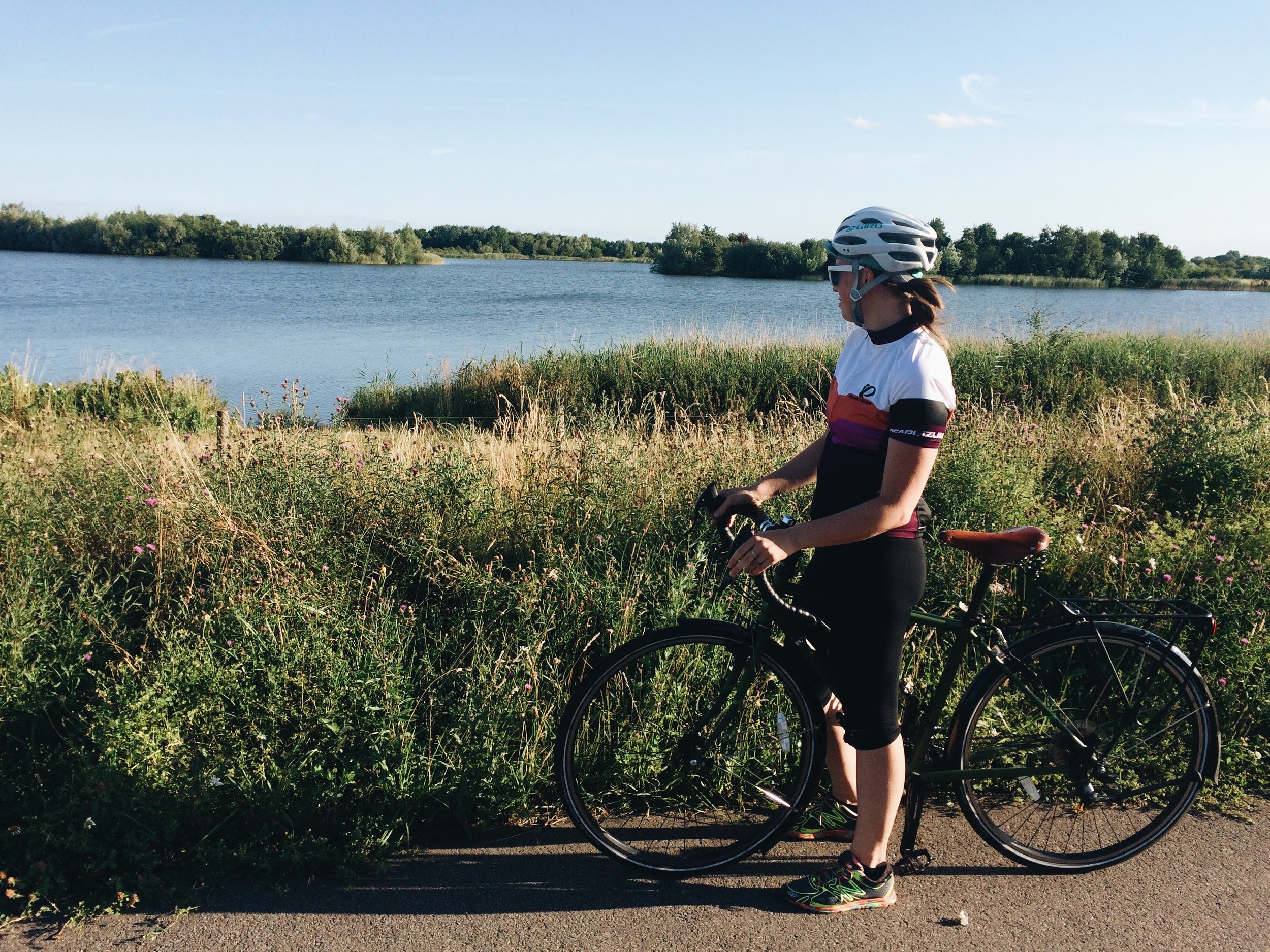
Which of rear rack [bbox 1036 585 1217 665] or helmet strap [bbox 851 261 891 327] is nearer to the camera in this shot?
helmet strap [bbox 851 261 891 327]

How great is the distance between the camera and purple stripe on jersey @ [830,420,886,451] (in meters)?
2.64

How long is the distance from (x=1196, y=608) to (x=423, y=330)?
30592 mm

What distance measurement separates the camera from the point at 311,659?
3.51 meters

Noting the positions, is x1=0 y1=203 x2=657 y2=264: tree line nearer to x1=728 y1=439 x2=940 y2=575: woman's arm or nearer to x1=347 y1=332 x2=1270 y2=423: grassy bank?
x1=347 y1=332 x2=1270 y2=423: grassy bank

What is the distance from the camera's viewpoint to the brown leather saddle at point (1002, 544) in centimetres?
284

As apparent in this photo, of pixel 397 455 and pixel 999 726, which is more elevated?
pixel 397 455

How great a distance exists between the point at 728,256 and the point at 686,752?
81.3m

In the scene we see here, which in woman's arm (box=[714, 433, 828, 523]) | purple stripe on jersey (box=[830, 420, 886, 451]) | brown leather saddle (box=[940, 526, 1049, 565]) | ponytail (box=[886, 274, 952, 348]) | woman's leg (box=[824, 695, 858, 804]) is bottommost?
woman's leg (box=[824, 695, 858, 804])

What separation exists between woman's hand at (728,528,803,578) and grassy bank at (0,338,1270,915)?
136cm

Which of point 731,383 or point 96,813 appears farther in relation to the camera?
point 731,383

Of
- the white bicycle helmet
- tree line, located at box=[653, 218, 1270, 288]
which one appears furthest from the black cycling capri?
tree line, located at box=[653, 218, 1270, 288]

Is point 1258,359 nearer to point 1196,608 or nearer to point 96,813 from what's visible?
point 1196,608

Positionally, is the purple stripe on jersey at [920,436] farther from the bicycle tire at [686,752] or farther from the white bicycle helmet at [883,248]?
the bicycle tire at [686,752]

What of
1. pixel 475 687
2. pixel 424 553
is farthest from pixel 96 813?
pixel 424 553
